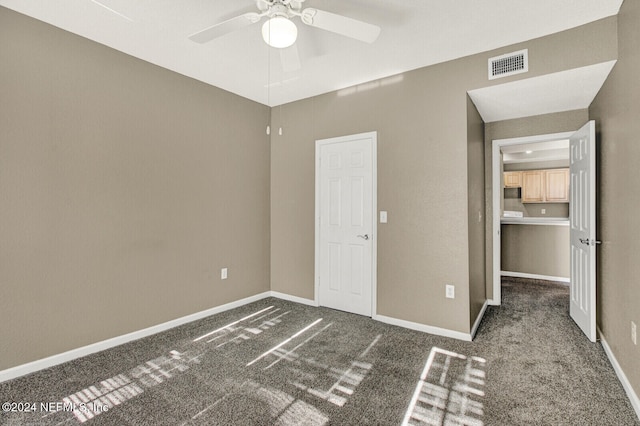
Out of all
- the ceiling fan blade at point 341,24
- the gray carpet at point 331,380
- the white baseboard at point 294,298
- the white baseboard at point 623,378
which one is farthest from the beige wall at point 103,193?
the white baseboard at point 623,378

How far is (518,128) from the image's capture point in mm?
3918

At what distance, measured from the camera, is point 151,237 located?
3.10 m

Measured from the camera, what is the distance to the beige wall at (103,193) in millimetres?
2320

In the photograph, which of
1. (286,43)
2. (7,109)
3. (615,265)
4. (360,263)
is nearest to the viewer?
(286,43)

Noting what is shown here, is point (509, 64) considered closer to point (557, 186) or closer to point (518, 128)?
point (518, 128)

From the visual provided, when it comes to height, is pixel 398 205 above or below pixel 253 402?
above

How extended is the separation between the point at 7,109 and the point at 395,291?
3581 mm

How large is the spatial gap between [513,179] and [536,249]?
10.4 feet

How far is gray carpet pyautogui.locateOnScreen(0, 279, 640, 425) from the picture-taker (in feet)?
6.22

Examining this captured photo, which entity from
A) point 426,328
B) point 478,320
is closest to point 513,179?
point 478,320

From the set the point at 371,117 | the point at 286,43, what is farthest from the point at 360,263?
the point at 286,43

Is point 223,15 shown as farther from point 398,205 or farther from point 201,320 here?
point 201,320

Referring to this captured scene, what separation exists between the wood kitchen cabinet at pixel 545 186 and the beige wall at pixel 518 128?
4.65 m

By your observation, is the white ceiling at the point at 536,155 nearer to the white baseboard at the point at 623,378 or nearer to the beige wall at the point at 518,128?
the beige wall at the point at 518,128
